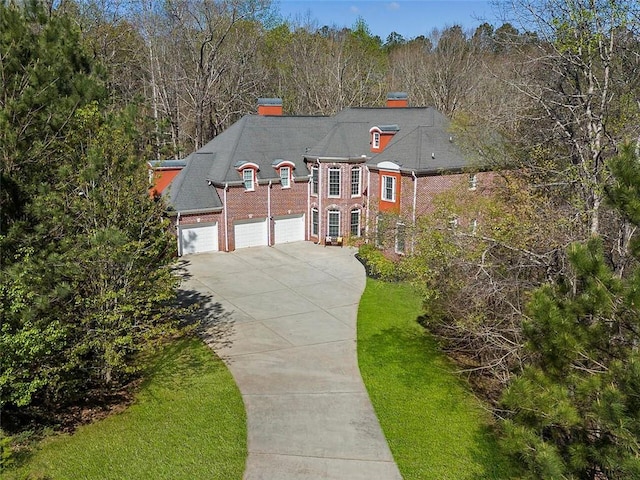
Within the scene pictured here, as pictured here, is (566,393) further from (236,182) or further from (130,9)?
(130,9)

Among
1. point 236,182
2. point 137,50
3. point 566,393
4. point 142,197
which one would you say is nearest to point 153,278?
point 142,197

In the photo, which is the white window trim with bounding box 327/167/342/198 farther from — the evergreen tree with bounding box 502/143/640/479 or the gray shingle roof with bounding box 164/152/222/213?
the evergreen tree with bounding box 502/143/640/479

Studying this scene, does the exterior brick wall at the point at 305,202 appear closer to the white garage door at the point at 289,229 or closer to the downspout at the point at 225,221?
the downspout at the point at 225,221

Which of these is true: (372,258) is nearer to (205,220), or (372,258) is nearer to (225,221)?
(225,221)

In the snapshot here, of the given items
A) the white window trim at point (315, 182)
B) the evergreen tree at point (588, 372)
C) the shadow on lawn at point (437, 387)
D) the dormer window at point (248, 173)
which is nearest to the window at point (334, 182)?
the white window trim at point (315, 182)

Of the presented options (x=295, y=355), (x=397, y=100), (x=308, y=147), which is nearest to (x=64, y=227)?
(x=295, y=355)

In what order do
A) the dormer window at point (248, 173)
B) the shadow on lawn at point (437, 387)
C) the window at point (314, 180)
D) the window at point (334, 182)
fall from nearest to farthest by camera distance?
1. the shadow on lawn at point (437, 387)
2. the dormer window at point (248, 173)
3. the window at point (334, 182)
4. the window at point (314, 180)
